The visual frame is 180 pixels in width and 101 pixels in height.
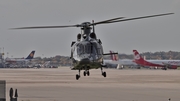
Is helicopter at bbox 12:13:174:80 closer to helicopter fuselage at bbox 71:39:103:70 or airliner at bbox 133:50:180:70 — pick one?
helicopter fuselage at bbox 71:39:103:70

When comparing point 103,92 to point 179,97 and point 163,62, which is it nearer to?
point 179,97

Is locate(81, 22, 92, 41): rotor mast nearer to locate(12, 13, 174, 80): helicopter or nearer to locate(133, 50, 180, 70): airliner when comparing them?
locate(12, 13, 174, 80): helicopter

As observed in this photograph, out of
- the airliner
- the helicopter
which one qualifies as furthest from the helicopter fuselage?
the airliner

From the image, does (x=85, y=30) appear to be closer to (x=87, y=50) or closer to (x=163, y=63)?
(x=87, y=50)

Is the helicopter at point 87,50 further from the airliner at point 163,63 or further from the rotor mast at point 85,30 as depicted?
the airliner at point 163,63

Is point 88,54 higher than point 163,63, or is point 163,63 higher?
point 163,63

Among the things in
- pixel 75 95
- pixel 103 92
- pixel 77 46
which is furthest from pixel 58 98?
pixel 77 46

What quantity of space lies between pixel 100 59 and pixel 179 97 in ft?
103

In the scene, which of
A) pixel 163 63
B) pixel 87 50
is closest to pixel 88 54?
pixel 87 50

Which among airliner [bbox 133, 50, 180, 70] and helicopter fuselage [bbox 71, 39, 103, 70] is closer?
helicopter fuselage [bbox 71, 39, 103, 70]

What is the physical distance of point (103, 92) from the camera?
80625 mm

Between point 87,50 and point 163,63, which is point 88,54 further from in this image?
point 163,63

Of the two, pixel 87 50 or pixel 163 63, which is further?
pixel 163 63

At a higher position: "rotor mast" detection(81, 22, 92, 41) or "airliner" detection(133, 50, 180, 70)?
"airliner" detection(133, 50, 180, 70)
